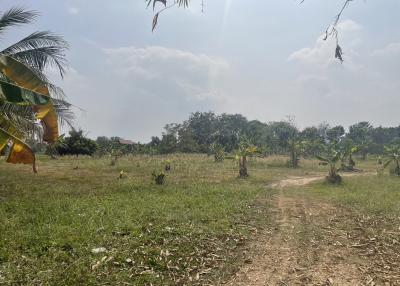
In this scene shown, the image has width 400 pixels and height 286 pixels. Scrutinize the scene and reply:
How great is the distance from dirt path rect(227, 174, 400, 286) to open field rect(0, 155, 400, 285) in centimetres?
2

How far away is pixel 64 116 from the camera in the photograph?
1633 centimetres

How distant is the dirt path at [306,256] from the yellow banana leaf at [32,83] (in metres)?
3.97

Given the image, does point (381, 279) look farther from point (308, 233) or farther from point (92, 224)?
point (92, 224)

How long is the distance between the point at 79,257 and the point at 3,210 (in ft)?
14.4

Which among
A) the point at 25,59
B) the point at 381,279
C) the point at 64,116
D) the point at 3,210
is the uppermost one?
the point at 25,59

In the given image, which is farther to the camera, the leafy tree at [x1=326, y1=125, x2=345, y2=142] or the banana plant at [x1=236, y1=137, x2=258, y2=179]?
the leafy tree at [x1=326, y1=125, x2=345, y2=142]

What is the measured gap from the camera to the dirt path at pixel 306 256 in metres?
6.45

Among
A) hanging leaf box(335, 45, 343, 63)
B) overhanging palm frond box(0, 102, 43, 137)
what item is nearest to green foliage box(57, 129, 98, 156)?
overhanging palm frond box(0, 102, 43, 137)

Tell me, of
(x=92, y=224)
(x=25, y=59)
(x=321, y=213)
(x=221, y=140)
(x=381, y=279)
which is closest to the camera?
(x=381, y=279)

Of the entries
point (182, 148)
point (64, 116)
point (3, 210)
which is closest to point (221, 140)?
point (182, 148)

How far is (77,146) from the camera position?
136ft

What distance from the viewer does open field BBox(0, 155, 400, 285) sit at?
6.39m

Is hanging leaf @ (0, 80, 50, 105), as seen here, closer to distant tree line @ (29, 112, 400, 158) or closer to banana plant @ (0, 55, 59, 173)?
banana plant @ (0, 55, 59, 173)

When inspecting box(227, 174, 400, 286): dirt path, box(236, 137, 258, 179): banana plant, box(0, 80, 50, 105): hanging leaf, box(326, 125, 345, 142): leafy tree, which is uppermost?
box(326, 125, 345, 142): leafy tree
